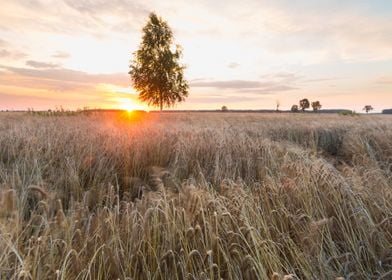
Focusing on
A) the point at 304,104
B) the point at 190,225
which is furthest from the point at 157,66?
the point at 304,104

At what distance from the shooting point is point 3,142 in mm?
5230

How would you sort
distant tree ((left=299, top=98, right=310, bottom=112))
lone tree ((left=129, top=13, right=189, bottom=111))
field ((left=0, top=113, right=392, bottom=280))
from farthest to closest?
distant tree ((left=299, top=98, right=310, bottom=112)) → lone tree ((left=129, top=13, right=189, bottom=111)) → field ((left=0, top=113, right=392, bottom=280))

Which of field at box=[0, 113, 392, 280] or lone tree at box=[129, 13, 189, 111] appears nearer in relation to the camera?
field at box=[0, 113, 392, 280]

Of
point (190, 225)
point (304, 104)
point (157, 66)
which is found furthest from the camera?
point (304, 104)

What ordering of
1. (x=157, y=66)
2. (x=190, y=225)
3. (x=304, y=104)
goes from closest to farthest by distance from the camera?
(x=190, y=225)
(x=157, y=66)
(x=304, y=104)

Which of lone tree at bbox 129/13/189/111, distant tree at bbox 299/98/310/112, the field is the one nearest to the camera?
the field

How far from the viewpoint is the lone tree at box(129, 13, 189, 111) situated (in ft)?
110

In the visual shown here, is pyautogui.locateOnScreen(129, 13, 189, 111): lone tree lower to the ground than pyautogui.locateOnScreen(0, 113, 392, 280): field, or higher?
higher


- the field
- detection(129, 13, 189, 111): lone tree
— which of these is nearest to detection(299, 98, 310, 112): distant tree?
detection(129, 13, 189, 111): lone tree

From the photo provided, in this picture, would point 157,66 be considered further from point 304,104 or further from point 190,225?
point 304,104

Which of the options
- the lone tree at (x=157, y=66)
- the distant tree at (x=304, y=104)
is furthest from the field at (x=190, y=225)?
the distant tree at (x=304, y=104)

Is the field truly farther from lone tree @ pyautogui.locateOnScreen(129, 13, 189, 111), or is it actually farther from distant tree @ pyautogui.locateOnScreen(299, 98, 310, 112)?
distant tree @ pyautogui.locateOnScreen(299, 98, 310, 112)

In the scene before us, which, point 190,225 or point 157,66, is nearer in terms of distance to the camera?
point 190,225

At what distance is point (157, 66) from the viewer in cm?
3331
